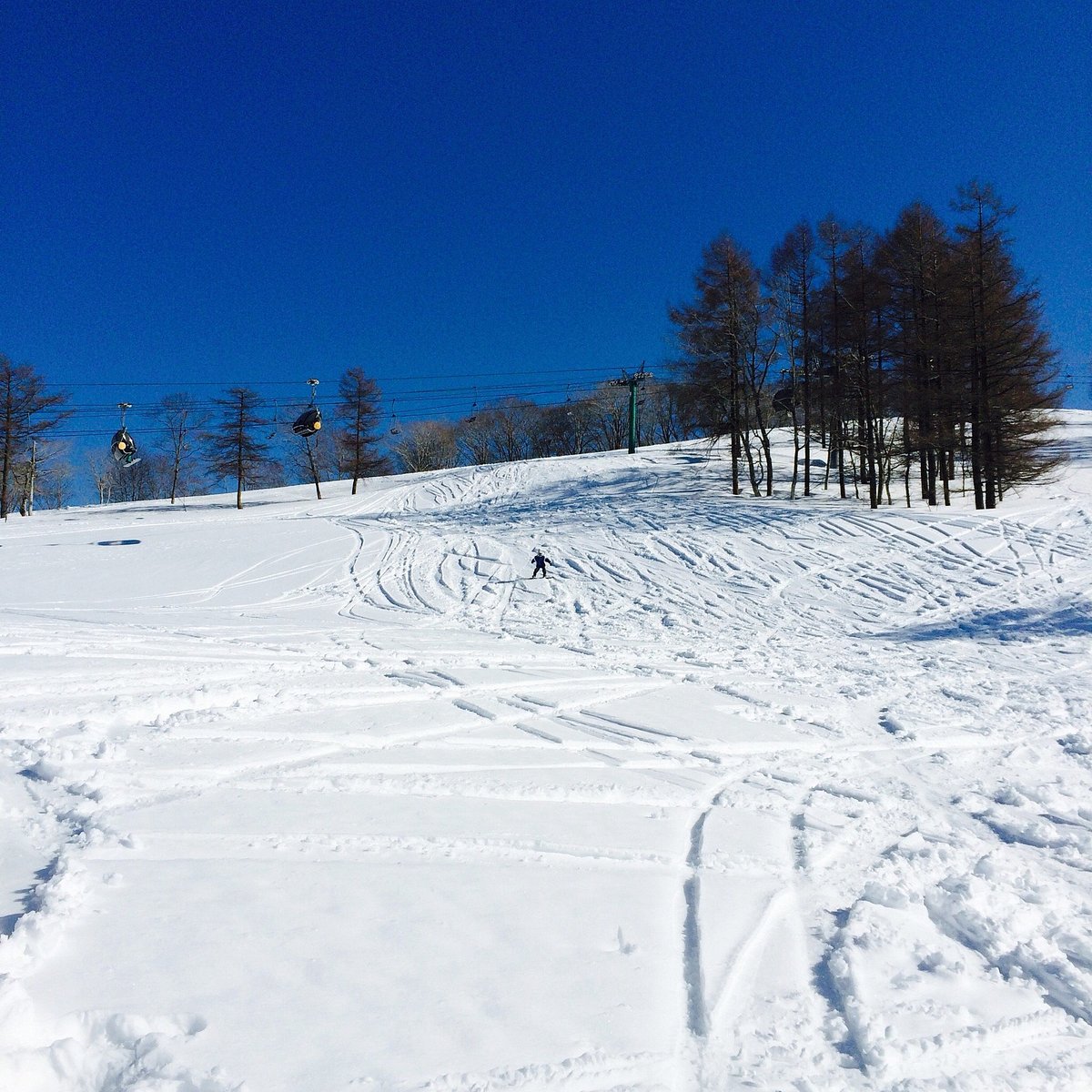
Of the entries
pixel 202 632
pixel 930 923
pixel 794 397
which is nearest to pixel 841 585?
pixel 794 397

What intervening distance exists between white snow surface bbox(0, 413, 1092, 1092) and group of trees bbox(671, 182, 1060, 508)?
11256 mm

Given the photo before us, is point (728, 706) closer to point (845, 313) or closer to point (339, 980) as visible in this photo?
point (339, 980)

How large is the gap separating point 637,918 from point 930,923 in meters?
1.57

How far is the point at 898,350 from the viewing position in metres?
22.1

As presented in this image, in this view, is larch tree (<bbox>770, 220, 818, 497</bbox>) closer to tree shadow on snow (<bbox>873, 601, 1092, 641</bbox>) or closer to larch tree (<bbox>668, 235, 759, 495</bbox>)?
larch tree (<bbox>668, 235, 759, 495</bbox>)

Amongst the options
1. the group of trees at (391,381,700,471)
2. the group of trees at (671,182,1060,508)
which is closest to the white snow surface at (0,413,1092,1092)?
the group of trees at (671,182,1060,508)

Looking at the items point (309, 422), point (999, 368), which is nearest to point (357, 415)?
point (309, 422)

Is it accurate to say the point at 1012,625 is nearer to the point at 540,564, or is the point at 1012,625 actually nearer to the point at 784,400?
the point at 540,564

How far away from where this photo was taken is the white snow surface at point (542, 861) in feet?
8.13

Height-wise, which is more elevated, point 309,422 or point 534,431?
point 534,431

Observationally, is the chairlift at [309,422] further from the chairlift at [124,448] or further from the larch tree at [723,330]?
the larch tree at [723,330]

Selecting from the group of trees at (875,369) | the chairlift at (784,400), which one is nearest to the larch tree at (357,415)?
the group of trees at (875,369)

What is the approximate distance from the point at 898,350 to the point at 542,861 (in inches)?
937

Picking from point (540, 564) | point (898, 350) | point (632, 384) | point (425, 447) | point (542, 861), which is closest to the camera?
point (542, 861)
